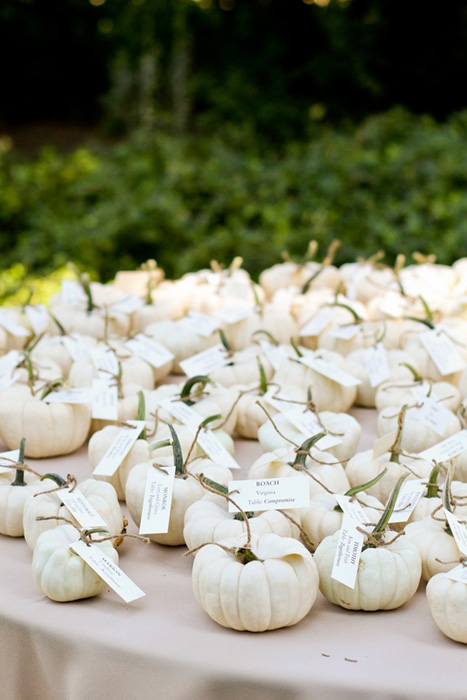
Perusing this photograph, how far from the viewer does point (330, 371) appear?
1.91m

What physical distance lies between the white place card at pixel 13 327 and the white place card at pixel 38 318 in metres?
0.07

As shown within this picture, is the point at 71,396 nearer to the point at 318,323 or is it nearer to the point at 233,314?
the point at 233,314

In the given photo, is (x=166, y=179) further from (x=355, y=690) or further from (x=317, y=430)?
(x=355, y=690)

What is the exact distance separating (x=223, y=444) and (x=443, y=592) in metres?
0.67

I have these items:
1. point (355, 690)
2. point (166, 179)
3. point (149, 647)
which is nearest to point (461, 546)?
point (355, 690)

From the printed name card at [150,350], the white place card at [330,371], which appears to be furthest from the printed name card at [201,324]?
the white place card at [330,371]

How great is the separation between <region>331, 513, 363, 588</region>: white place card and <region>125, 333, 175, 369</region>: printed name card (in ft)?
3.16

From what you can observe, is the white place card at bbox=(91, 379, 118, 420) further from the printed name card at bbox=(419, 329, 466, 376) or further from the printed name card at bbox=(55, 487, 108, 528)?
the printed name card at bbox=(419, 329, 466, 376)

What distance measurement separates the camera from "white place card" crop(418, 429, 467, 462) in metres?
1.52

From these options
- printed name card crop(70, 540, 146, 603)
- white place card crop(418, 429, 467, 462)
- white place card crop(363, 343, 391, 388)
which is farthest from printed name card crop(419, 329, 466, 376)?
printed name card crop(70, 540, 146, 603)

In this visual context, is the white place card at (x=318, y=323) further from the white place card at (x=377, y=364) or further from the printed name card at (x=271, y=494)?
the printed name card at (x=271, y=494)

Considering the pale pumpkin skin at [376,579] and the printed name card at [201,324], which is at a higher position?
the printed name card at [201,324]

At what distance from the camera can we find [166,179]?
17.3ft

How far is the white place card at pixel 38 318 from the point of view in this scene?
2381 mm
